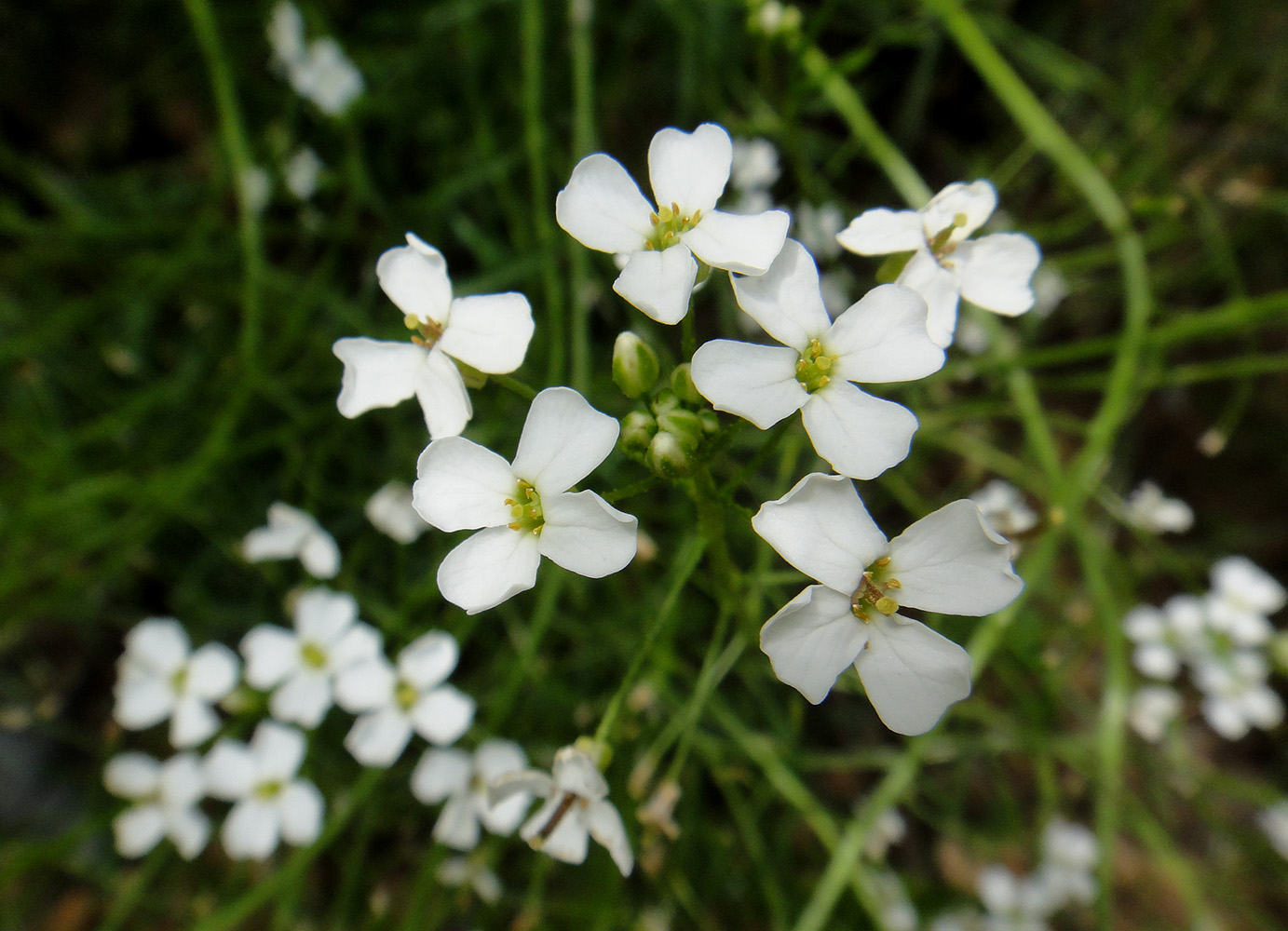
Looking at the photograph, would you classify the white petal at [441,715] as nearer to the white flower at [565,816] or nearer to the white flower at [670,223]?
the white flower at [565,816]

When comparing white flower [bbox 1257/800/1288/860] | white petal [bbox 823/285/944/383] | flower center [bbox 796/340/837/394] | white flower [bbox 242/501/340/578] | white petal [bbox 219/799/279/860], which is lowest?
white flower [bbox 1257/800/1288/860]

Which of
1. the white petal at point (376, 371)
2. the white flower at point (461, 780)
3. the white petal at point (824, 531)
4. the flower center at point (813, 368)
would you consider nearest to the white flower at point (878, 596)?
the white petal at point (824, 531)

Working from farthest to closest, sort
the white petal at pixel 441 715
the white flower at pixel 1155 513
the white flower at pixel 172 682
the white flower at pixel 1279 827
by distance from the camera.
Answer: the white flower at pixel 1279 827, the white flower at pixel 1155 513, the white flower at pixel 172 682, the white petal at pixel 441 715

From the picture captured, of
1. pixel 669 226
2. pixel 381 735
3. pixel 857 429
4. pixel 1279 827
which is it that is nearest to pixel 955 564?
pixel 857 429

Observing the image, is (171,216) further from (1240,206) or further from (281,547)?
(1240,206)

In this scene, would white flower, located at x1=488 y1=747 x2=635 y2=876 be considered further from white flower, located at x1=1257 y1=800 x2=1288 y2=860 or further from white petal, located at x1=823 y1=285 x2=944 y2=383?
white flower, located at x1=1257 y1=800 x2=1288 y2=860

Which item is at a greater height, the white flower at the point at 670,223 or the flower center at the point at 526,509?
the white flower at the point at 670,223

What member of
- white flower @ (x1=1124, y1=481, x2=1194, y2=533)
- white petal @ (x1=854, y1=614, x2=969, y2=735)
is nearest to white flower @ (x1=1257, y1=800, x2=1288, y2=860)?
white flower @ (x1=1124, y1=481, x2=1194, y2=533)
